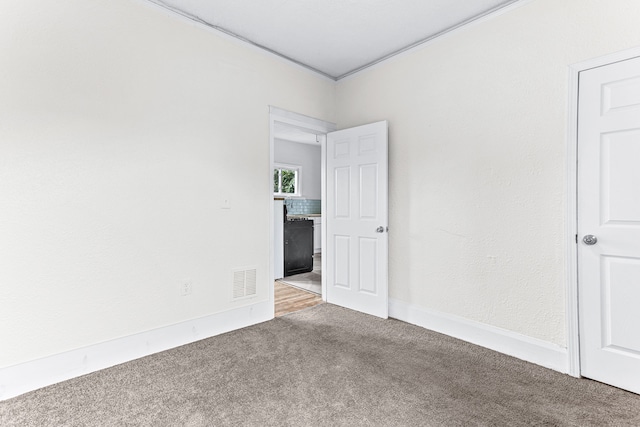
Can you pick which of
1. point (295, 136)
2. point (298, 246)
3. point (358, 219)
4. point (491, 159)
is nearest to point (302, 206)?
point (295, 136)

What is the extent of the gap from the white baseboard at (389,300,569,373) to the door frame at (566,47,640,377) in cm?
7

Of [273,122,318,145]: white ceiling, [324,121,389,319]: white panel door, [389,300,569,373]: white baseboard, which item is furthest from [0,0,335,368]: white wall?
[273,122,318,145]: white ceiling

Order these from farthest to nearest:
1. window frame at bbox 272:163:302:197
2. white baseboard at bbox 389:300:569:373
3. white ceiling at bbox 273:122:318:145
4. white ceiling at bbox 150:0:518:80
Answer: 1. window frame at bbox 272:163:302:197
2. white ceiling at bbox 273:122:318:145
3. white ceiling at bbox 150:0:518:80
4. white baseboard at bbox 389:300:569:373

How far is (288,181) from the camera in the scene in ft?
23.2

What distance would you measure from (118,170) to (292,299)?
2.37 metres

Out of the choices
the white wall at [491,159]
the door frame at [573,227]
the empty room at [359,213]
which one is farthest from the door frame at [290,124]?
the door frame at [573,227]

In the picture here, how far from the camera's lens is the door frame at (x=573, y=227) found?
6.77 feet

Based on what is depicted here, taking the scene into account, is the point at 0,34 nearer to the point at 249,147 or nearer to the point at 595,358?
the point at 249,147

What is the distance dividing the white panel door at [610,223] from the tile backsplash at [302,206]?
17.8ft

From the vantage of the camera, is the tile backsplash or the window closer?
the window

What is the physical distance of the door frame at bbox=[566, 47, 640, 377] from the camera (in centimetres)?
206

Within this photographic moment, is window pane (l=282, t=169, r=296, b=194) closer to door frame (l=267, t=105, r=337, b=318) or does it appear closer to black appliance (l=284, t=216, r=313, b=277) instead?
black appliance (l=284, t=216, r=313, b=277)

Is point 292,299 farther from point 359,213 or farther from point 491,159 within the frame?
point 491,159

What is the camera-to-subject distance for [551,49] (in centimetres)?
219
